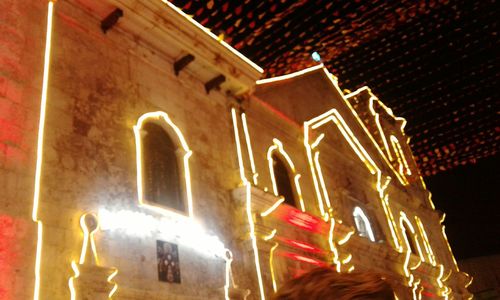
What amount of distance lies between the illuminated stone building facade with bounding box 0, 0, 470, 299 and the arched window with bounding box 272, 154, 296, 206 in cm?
4

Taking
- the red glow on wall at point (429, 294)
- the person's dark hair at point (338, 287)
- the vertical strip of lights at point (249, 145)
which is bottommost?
the person's dark hair at point (338, 287)

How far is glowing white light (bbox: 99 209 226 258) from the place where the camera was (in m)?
6.64

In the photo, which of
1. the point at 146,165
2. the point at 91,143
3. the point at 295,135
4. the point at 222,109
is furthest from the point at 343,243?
the point at 91,143

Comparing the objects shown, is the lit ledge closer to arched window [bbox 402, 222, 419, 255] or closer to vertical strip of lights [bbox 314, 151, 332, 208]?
vertical strip of lights [bbox 314, 151, 332, 208]

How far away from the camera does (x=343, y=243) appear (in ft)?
40.0

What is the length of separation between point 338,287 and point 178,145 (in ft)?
23.6

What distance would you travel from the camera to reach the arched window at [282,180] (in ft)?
38.0

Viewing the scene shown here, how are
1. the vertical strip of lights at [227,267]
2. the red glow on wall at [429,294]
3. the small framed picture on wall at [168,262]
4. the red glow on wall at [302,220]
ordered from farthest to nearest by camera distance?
the red glow on wall at [429,294] < the red glow on wall at [302,220] < the vertical strip of lights at [227,267] < the small framed picture on wall at [168,262]

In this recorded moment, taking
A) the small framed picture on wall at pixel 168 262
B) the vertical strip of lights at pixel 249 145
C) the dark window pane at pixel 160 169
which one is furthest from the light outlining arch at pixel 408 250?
the small framed picture on wall at pixel 168 262

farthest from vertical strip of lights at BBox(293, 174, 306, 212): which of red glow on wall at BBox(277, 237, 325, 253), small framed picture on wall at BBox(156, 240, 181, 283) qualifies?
small framed picture on wall at BBox(156, 240, 181, 283)

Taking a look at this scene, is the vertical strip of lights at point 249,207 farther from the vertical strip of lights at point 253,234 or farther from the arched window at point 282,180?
the arched window at point 282,180

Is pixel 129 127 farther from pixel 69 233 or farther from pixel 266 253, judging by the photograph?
pixel 266 253

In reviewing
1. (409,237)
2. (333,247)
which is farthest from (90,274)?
(409,237)

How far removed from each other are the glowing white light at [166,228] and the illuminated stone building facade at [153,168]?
0.02 meters
